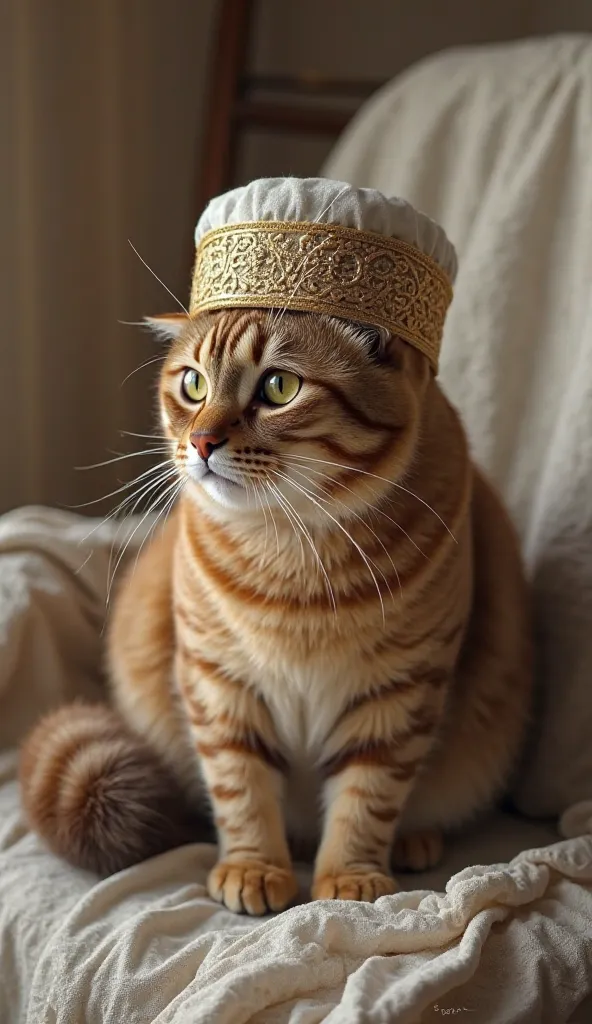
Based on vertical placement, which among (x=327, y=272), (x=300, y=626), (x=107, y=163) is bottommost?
(x=300, y=626)

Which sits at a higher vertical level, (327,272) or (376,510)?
(327,272)

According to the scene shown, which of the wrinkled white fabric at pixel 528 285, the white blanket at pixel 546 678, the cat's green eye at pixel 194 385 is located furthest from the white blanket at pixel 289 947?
the cat's green eye at pixel 194 385

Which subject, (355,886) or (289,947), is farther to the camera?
(355,886)

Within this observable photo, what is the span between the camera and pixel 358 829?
107 centimetres

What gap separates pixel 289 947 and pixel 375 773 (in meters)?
0.26

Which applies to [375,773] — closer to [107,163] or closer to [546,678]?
[546,678]

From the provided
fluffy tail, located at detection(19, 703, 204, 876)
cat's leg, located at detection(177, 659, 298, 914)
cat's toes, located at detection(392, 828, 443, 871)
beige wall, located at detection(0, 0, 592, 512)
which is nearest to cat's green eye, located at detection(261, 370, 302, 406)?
cat's leg, located at detection(177, 659, 298, 914)

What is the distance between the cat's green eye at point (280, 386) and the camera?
948 millimetres

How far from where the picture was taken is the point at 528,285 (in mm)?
1442

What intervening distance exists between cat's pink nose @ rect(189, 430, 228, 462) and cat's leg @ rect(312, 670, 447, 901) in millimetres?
330

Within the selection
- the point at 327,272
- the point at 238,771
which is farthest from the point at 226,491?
the point at 238,771

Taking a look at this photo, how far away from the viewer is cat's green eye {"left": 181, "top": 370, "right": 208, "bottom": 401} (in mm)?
1014

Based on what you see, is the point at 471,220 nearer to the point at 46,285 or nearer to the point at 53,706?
the point at 46,285

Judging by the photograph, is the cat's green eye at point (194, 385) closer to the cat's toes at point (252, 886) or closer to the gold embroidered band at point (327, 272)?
the gold embroidered band at point (327, 272)
